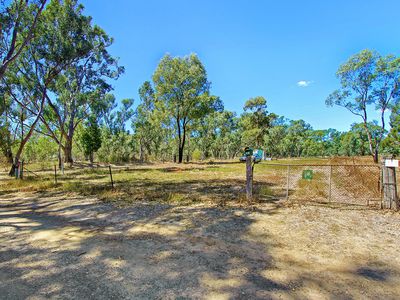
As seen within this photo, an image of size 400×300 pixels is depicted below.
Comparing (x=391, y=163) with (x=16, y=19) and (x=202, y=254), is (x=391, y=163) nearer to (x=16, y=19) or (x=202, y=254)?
(x=202, y=254)

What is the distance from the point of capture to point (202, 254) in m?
3.56

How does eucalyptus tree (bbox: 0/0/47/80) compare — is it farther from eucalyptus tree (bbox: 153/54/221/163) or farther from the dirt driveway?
eucalyptus tree (bbox: 153/54/221/163)

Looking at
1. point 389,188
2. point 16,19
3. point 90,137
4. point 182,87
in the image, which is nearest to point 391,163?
point 389,188

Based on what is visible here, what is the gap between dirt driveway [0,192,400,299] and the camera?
104 inches

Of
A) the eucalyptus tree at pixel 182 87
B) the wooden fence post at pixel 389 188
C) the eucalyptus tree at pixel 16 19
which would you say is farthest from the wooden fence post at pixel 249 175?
the eucalyptus tree at pixel 182 87

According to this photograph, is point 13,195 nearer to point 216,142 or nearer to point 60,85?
point 60,85

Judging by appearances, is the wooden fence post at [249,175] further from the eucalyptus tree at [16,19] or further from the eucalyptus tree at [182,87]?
the eucalyptus tree at [182,87]

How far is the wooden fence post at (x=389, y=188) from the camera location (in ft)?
19.0

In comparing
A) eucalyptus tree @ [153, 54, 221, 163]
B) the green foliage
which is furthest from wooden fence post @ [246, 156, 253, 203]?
the green foliage

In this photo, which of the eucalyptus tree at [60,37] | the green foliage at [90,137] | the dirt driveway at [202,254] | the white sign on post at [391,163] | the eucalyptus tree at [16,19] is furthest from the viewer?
the green foliage at [90,137]

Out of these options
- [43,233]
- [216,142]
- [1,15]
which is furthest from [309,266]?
[216,142]

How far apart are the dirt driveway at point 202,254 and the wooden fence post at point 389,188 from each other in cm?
48

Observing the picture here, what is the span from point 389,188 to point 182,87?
75.6 feet

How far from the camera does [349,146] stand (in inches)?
2995
